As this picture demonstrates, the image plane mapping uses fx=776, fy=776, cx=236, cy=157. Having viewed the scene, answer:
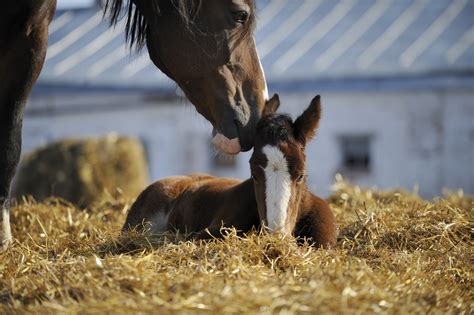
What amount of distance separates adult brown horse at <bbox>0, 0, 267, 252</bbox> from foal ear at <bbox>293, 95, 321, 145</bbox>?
0.32m

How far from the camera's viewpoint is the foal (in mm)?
4391

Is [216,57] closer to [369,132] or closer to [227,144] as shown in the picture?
[227,144]

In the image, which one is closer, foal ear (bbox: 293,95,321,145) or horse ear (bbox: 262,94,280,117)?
horse ear (bbox: 262,94,280,117)

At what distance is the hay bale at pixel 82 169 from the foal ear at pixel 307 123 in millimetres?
5845

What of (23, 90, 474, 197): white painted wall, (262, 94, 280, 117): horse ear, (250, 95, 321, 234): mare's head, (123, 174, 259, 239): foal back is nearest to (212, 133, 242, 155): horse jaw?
(250, 95, 321, 234): mare's head

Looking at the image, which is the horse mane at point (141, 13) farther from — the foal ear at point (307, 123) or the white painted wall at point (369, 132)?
the white painted wall at point (369, 132)

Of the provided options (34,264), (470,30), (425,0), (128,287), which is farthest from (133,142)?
(425,0)

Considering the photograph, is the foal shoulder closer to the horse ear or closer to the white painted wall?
the horse ear

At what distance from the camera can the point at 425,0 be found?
21.3 meters

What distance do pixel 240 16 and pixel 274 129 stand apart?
0.67 m

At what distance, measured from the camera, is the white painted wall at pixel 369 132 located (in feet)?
53.5

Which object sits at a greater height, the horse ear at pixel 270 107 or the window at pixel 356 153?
the horse ear at pixel 270 107

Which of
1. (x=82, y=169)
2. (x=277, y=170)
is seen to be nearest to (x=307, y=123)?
(x=277, y=170)

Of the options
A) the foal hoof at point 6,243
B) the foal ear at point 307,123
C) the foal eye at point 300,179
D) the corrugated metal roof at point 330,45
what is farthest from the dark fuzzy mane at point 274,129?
the corrugated metal roof at point 330,45
